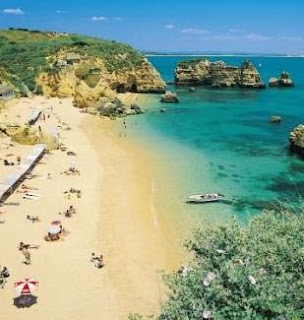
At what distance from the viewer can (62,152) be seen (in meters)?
47.4

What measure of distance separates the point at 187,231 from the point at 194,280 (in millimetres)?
15260

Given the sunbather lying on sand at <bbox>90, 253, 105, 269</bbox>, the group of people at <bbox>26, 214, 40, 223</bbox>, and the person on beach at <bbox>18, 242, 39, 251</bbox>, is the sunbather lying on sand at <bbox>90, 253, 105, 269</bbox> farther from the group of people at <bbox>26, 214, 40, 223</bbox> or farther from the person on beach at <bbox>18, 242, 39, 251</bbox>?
the group of people at <bbox>26, 214, 40, 223</bbox>

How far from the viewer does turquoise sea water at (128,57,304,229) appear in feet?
120

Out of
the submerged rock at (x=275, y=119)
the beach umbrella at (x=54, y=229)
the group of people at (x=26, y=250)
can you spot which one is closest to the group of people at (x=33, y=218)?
the beach umbrella at (x=54, y=229)

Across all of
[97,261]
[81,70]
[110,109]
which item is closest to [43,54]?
[81,70]

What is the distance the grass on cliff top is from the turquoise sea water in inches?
536

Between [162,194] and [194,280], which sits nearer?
[194,280]

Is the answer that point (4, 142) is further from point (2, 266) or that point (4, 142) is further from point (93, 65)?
point (93, 65)

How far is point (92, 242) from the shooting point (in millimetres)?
28172

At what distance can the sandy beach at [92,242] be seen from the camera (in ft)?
72.8

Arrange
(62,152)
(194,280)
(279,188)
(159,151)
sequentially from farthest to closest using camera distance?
(159,151) → (62,152) → (279,188) → (194,280)

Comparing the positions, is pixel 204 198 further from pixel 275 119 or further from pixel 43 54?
pixel 43 54

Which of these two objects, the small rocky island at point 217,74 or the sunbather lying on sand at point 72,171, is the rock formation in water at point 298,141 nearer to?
the sunbather lying on sand at point 72,171

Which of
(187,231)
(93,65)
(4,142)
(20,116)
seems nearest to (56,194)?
(187,231)
